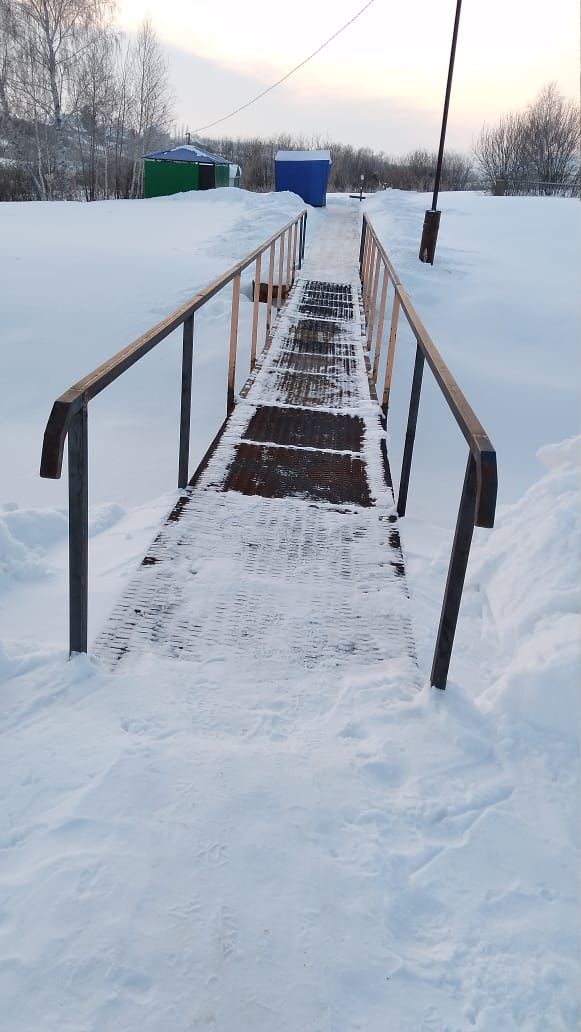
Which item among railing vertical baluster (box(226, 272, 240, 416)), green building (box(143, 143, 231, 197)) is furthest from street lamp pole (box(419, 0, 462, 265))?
green building (box(143, 143, 231, 197))

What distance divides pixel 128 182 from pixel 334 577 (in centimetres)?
3801

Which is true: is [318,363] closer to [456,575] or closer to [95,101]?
[456,575]

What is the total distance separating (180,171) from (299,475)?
2169 cm

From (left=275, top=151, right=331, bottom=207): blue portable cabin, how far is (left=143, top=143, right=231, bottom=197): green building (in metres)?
2.46

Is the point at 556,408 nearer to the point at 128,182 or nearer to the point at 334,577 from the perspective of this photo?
the point at 334,577

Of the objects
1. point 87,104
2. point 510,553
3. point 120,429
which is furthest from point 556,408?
point 87,104

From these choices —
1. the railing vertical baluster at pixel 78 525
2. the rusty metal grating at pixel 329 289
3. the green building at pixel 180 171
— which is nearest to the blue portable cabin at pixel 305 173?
the green building at pixel 180 171

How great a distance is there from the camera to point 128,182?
3616cm

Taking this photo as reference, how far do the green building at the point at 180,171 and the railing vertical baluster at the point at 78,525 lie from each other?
75.4 ft

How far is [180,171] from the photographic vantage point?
2270 centimetres

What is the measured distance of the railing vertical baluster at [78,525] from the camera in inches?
80.5

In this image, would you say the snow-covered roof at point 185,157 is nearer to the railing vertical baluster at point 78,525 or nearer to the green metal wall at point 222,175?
the green metal wall at point 222,175

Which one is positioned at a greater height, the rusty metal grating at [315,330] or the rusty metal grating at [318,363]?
the rusty metal grating at [315,330]

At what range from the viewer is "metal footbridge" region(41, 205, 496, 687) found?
2.17 m
